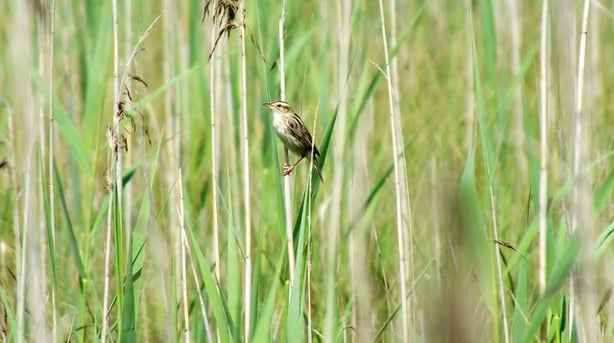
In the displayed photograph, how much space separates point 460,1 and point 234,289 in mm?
3687

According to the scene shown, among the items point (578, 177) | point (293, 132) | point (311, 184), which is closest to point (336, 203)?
point (311, 184)

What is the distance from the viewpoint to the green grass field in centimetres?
200

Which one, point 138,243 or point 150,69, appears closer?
point 138,243

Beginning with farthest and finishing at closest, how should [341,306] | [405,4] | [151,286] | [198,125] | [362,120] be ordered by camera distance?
1. [405,4]
2. [198,125]
3. [151,286]
4. [341,306]
5. [362,120]

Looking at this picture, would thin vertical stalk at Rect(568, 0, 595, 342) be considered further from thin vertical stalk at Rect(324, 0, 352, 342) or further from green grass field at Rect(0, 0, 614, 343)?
thin vertical stalk at Rect(324, 0, 352, 342)

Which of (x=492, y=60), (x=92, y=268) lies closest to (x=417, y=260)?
(x=492, y=60)

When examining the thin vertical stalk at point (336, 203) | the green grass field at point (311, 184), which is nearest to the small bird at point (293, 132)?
the green grass field at point (311, 184)

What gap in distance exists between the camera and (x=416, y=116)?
13.8 feet

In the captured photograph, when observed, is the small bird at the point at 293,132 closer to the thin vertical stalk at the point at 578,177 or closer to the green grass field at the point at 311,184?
the green grass field at the point at 311,184

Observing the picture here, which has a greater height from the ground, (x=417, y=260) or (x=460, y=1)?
(x=460, y=1)

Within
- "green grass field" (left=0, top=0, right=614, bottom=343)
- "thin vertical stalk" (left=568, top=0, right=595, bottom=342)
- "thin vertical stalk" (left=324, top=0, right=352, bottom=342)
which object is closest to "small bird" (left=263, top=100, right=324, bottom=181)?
"green grass field" (left=0, top=0, right=614, bottom=343)

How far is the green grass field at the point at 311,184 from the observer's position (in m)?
2.00

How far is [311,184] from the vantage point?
7.09 ft

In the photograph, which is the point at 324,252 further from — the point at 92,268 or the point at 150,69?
the point at 150,69
